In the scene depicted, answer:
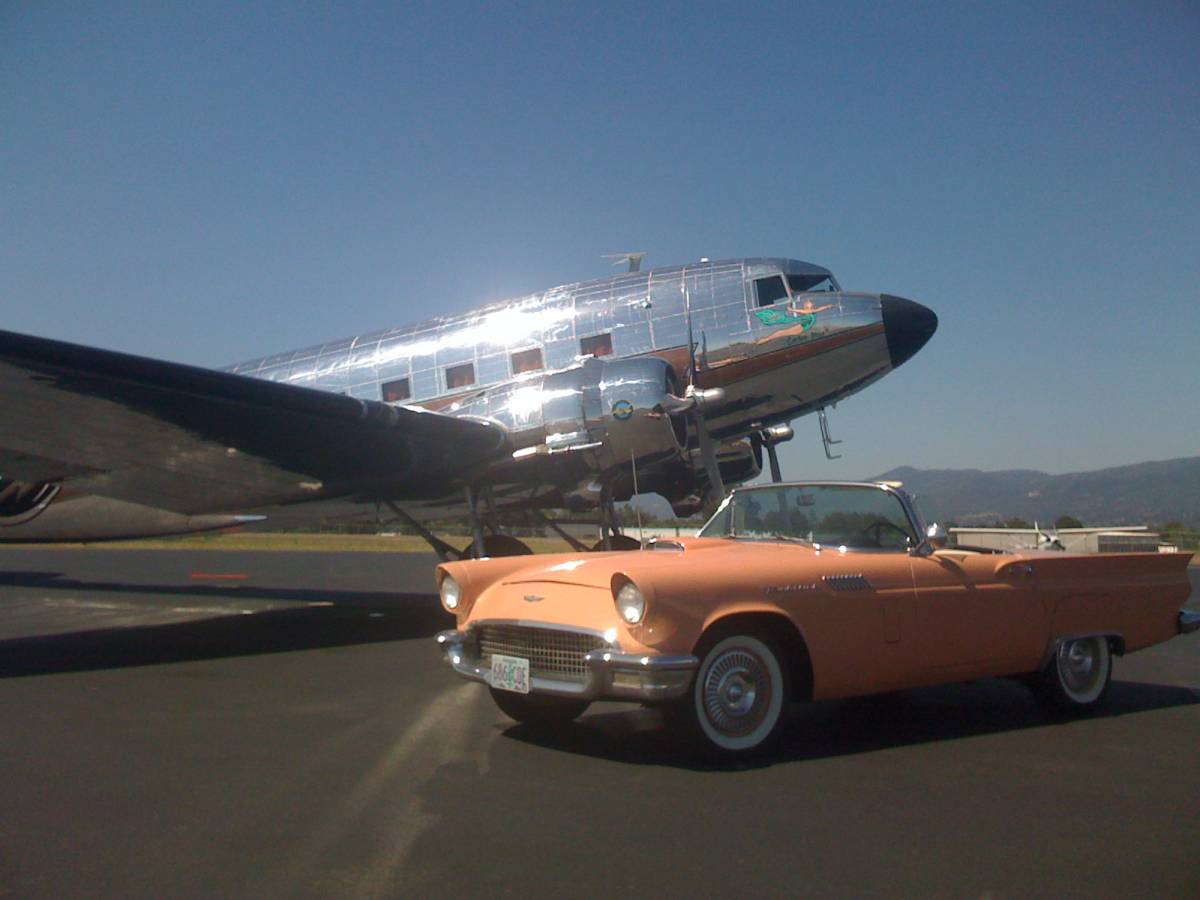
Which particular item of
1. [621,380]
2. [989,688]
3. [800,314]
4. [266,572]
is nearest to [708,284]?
[800,314]

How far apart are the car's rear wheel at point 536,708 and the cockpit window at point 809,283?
7679 millimetres

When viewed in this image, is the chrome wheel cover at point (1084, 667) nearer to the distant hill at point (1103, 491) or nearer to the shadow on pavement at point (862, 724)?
the shadow on pavement at point (862, 724)

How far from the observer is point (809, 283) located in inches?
481

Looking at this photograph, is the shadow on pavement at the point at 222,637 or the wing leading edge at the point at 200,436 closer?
the wing leading edge at the point at 200,436

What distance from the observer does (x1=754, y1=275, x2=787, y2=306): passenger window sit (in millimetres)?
12023

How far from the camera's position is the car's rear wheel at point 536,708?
5.47m

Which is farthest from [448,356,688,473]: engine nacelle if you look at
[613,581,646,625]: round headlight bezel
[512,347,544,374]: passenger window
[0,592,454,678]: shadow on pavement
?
[613,581,646,625]: round headlight bezel

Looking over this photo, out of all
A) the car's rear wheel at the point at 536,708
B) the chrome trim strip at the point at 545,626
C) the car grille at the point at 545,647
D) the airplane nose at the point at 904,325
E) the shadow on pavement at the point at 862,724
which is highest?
the airplane nose at the point at 904,325

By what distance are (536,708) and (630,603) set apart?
1204mm

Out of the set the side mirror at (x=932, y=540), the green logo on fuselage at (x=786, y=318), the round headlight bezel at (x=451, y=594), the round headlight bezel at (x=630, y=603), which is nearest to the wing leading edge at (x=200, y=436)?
the green logo on fuselage at (x=786, y=318)

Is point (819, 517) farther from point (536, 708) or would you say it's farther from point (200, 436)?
point (200, 436)

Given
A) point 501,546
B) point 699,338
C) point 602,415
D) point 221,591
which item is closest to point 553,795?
point 602,415

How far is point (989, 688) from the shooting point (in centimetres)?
703

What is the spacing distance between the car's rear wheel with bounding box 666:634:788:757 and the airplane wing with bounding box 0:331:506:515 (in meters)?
5.87
